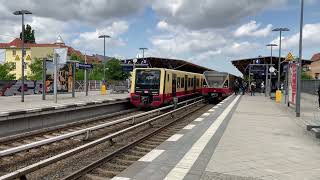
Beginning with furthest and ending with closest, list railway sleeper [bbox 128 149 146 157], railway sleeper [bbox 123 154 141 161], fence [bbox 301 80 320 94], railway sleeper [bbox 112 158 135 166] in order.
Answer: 1. fence [bbox 301 80 320 94]
2. railway sleeper [bbox 128 149 146 157]
3. railway sleeper [bbox 123 154 141 161]
4. railway sleeper [bbox 112 158 135 166]

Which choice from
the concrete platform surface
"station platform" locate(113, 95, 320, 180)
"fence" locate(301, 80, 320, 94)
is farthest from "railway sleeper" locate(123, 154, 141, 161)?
"fence" locate(301, 80, 320, 94)

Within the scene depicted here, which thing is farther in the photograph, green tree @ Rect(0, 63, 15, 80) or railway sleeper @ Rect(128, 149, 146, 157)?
green tree @ Rect(0, 63, 15, 80)

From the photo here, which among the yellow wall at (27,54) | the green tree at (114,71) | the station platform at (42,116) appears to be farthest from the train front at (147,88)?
the yellow wall at (27,54)

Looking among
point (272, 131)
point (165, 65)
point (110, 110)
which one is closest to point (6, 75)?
point (165, 65)

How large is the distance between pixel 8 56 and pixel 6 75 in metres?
41.8

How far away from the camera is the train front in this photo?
25.3 meters

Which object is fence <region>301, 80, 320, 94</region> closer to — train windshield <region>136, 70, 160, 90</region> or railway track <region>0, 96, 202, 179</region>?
train windshield <region>136, 70, 160, 90</region>

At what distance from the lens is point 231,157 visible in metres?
9.09

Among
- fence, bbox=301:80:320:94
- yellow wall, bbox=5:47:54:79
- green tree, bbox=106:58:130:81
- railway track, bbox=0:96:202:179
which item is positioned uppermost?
yellow wall, bbox=5:47:54:79

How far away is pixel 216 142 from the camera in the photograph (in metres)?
11.1

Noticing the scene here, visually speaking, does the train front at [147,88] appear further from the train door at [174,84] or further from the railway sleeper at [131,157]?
the railway sleeper at [131,157]

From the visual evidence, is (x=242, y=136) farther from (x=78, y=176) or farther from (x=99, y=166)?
(x=78, y=176)

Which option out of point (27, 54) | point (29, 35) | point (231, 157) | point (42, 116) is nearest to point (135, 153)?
point (231, 157)

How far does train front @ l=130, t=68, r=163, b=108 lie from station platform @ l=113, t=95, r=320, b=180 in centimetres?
1118
